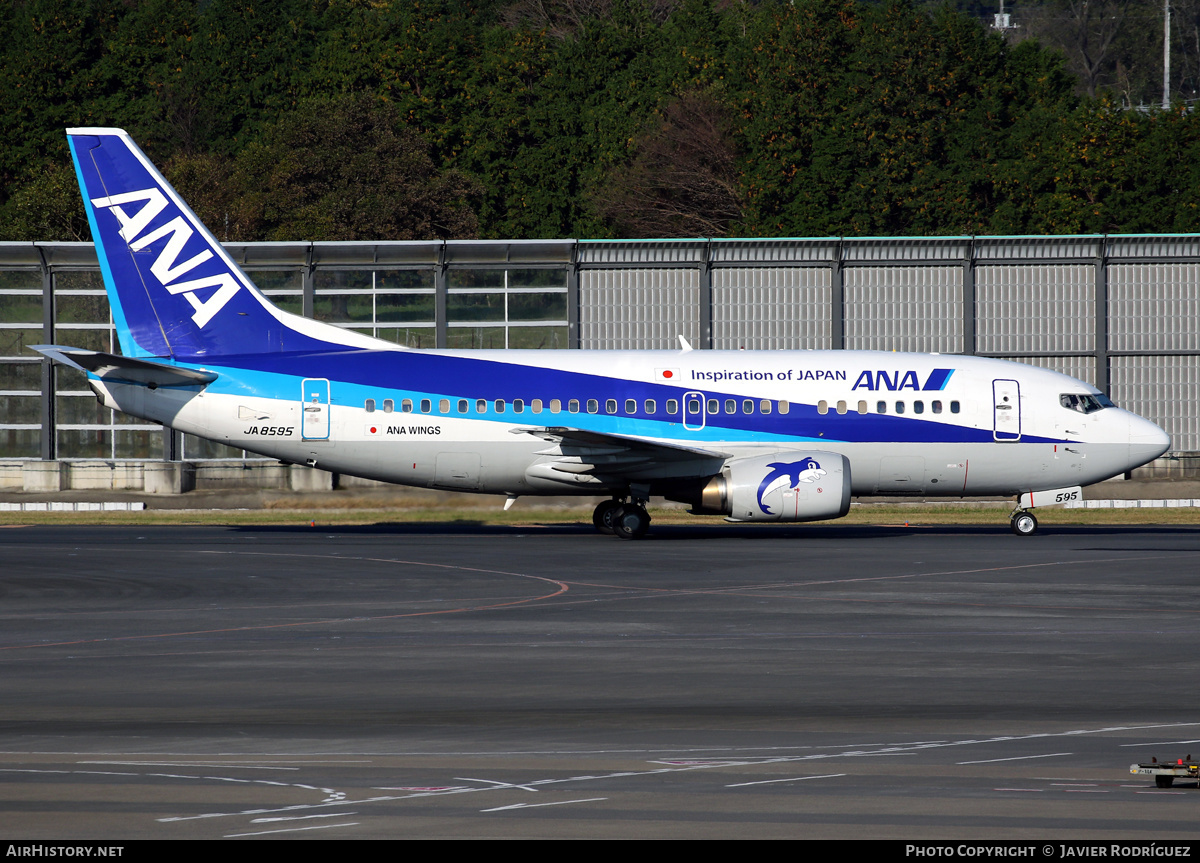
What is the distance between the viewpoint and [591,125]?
83.0m

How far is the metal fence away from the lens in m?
48.2

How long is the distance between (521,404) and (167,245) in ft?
29.4

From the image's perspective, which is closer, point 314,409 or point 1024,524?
point 314,409

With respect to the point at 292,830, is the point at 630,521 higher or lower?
higher

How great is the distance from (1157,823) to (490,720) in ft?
20.5

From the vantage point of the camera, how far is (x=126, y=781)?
36.1 ft

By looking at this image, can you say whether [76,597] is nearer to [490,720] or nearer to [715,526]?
[490,720]

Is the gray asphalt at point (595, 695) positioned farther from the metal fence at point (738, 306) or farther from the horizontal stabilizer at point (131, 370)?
the metal fence at point (738, 306)

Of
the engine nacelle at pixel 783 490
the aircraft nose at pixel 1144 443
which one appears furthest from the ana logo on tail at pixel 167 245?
the aircraft nose at pixel 1144 443

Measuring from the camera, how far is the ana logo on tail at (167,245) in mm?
32688

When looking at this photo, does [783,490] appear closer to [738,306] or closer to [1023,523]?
[1023,523]

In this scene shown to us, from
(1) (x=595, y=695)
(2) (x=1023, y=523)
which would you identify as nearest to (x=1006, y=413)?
(2) (x=1023, y=523)

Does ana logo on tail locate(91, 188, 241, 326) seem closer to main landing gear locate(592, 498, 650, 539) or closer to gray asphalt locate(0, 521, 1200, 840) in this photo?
gray asphalt locate(0, 521, 1200, 840)

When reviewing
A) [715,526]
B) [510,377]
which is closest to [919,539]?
[715,526]
